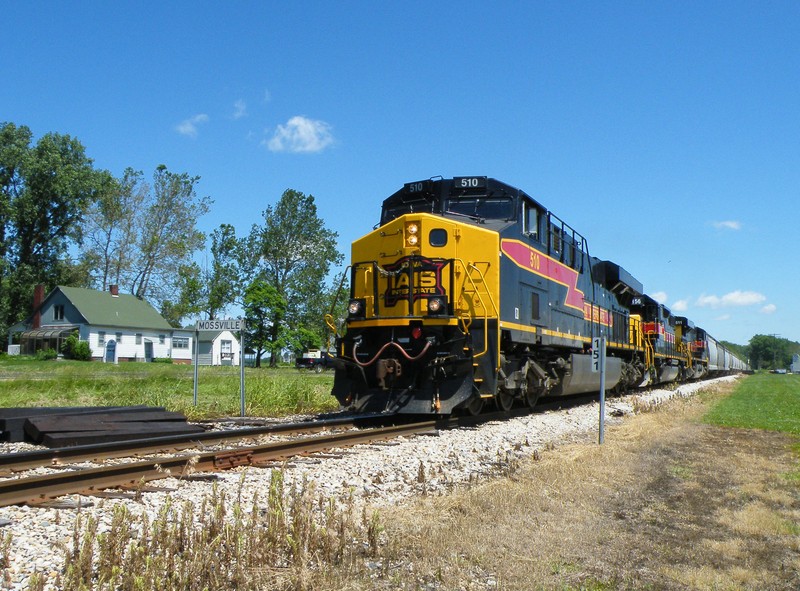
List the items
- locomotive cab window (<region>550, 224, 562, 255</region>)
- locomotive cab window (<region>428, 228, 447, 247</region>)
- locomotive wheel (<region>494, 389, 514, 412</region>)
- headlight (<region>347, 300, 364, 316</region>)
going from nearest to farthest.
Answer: locomotive cab window (<region>428, 228, 447, 247</region>)
headlight (<region>347, 300, 364, 316</region>)
locomotive wheel (<region>494, 389, 514, 412</region>)
locomotive cab window (<region>550, 224, 562, 255</region>)

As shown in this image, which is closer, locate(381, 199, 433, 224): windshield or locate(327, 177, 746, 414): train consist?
locate(327, 177, 746, 414): train consist

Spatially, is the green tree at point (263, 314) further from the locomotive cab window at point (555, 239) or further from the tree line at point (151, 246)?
the locomotive cab window at point (555, 239)

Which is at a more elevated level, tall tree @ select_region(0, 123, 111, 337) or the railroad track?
tall tree @ select_region(0, 123, 111, 337)

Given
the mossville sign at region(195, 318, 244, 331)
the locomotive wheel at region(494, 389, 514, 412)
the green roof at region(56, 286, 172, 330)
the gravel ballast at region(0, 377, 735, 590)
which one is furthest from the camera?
the green roof at region(56, 286, 172, 330)

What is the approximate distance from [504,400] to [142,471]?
823cm

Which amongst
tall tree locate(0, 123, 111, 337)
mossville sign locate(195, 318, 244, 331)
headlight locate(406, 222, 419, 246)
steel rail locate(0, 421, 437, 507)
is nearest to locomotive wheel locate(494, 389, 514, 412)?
headlight locate(406, 222, 419, 246)

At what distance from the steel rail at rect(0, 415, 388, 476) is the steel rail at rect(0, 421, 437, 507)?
1.05 m

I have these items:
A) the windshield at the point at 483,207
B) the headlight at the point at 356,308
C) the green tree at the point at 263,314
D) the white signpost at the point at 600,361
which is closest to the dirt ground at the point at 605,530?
the white signpost at the point at 600,361

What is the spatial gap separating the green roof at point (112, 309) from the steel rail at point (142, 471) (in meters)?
47.4

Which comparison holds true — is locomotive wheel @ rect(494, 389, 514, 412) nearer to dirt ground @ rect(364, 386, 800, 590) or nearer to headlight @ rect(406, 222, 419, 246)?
headlight @ rect(406, 222, 419, 246)

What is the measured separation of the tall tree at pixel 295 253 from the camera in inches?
2309

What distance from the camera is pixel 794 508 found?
6.44 meters

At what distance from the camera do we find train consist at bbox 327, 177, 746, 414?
10750 mm

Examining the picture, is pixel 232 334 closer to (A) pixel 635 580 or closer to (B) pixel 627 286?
(B) pixel 627 286
